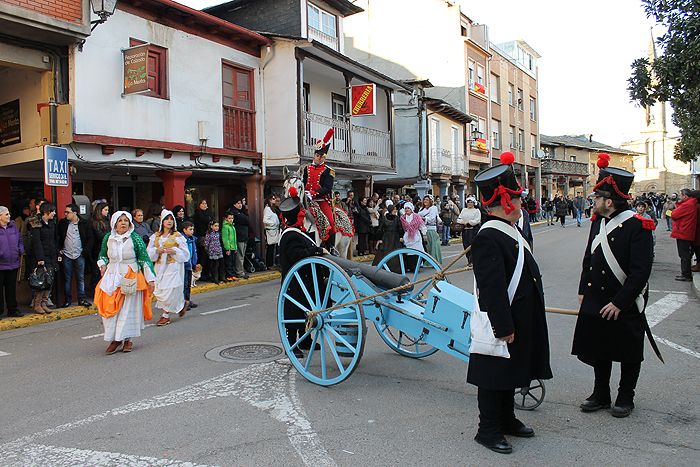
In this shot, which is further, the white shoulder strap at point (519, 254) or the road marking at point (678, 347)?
the road marking at point (678, 347)

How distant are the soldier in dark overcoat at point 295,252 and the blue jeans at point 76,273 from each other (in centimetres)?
579

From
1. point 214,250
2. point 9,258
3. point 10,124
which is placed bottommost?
point 214,250

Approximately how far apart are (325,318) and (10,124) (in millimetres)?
10015

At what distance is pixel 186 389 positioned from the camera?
5270mm

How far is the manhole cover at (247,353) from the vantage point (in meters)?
6.26

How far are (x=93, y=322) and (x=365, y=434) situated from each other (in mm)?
6554

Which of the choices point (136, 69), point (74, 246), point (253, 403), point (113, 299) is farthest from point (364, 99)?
point (253, 403)

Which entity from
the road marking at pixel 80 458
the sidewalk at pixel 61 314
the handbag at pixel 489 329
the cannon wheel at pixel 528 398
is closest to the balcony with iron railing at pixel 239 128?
the sidewalk at pixel 61 314

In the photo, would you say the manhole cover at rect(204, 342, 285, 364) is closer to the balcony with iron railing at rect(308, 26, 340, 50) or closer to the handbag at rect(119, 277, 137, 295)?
the handbag at rect(119, 277, 137, 295)

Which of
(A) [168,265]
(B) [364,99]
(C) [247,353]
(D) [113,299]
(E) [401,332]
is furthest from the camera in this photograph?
(B) [364,99]

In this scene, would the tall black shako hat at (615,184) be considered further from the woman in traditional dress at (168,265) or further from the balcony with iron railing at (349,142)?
the balcony with iron railing at (349,142)

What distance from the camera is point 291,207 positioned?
236 inches

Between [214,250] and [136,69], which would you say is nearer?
[136,69]

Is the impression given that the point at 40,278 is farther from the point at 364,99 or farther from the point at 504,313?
the point at 364,99
